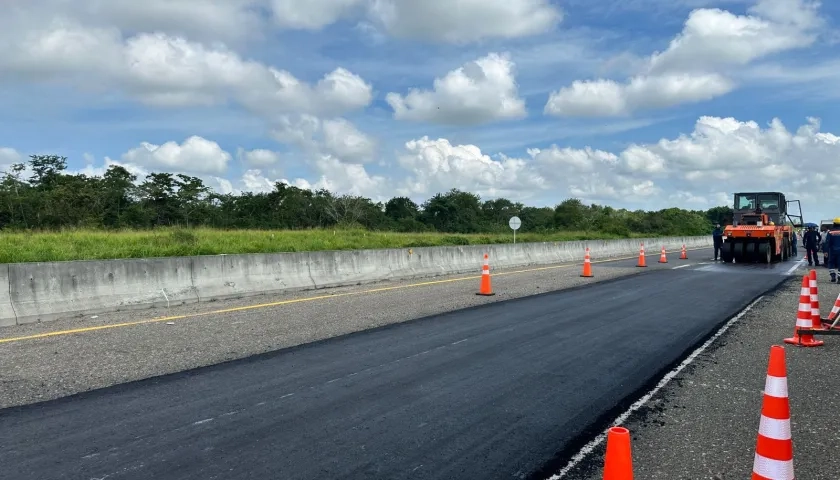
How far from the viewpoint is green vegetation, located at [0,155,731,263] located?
1806 cm

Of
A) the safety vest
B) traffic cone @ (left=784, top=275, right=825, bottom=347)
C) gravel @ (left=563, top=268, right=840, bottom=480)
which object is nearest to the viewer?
gravel @ (left=563, top=268, right=840, bottom=480)

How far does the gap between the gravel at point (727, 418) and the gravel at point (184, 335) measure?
15.6 ft

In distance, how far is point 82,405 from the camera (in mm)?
5547

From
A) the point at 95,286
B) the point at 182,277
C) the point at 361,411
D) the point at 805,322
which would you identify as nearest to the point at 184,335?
the point at 95,286

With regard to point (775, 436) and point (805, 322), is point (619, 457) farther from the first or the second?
point (805, 322)

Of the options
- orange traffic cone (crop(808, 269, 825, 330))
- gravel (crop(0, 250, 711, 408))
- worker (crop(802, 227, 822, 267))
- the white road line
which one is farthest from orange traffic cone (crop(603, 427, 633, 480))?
worker (crop(802, 227, 822, 267))

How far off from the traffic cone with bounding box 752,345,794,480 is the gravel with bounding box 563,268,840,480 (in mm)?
778

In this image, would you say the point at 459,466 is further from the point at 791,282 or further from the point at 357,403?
the point at 791,282

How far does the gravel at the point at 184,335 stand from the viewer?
6555mm

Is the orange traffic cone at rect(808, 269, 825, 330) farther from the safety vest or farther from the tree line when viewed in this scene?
the tree line

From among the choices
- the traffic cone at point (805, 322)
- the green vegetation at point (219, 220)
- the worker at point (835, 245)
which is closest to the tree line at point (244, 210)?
the green vegetation at point (219, 220)

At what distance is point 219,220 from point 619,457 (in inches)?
2204

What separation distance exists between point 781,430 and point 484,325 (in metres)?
6.44

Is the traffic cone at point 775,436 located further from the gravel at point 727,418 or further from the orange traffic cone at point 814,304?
the orange traffic cone at point 814,304
